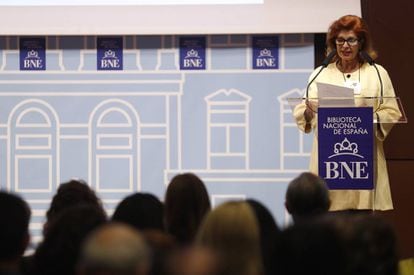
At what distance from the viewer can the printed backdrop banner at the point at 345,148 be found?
469 centimetres

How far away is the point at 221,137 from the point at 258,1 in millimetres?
918

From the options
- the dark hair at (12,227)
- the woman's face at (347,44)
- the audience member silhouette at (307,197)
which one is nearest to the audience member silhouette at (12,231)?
the dark hair at (12,227)

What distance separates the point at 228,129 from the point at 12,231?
330 centimetres

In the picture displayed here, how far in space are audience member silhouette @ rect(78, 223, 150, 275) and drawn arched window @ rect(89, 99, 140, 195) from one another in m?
4.09

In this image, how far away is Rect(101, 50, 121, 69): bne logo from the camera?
20.5ft

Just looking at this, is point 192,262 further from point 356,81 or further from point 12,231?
point 356,81

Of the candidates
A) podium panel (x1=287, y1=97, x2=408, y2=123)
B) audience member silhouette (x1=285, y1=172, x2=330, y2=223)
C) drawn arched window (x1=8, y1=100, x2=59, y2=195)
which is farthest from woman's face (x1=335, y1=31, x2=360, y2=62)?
drawn arched window (x1=8, y1=100, x2=59, y2=195)

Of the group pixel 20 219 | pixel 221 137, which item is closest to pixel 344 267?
pixel 20 219

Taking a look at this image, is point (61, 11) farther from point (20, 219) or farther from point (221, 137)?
point (20, 219)

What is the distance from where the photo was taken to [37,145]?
630cm

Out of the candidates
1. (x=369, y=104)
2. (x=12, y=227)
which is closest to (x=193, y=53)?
(x=369, y=104)

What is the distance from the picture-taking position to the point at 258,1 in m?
6.13

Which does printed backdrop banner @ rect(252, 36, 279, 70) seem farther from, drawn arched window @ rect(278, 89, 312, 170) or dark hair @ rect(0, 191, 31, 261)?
dark hair @ rect(0, 191, 31, 261)

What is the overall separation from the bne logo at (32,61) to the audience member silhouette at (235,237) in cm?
379
